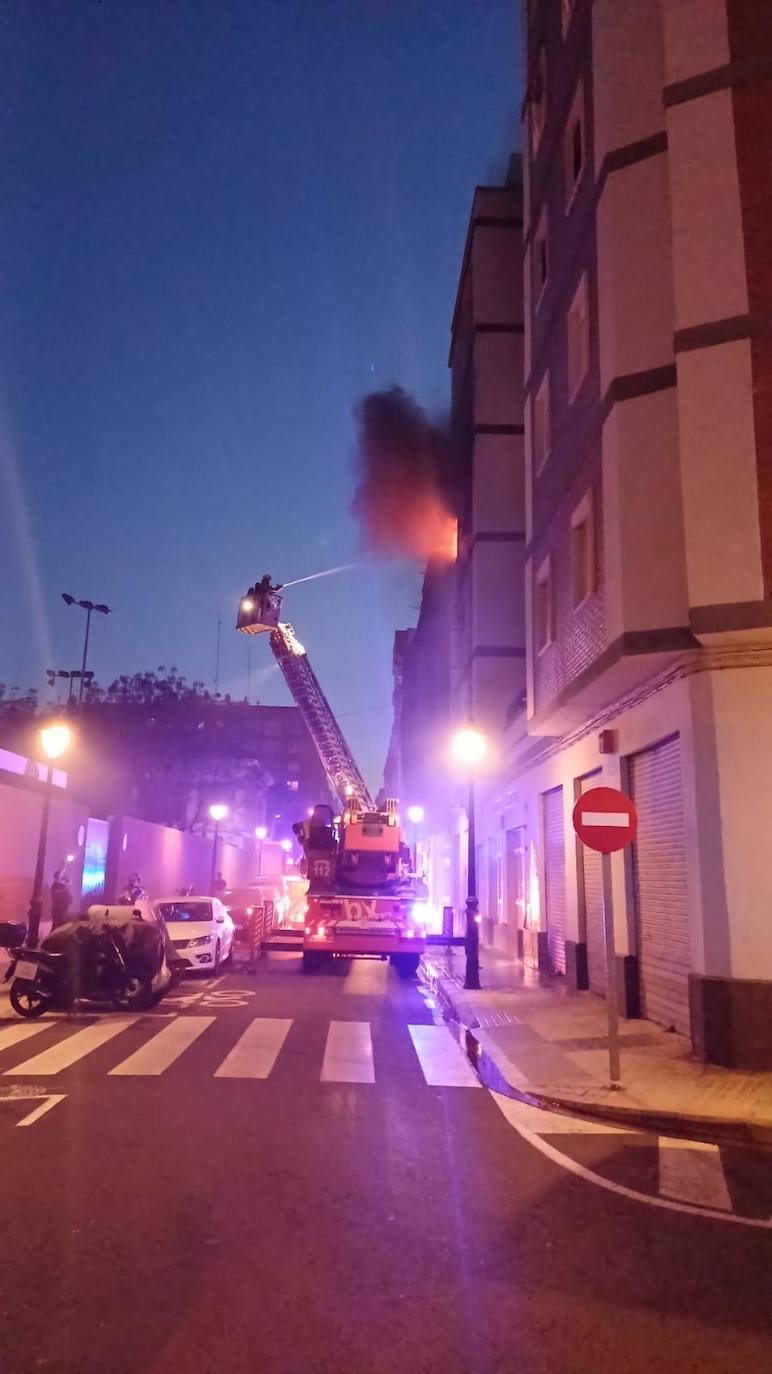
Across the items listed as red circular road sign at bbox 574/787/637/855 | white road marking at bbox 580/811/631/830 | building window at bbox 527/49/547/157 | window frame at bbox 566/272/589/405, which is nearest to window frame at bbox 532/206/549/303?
building window at bbox 527/49/547/157

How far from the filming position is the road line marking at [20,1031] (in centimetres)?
1074

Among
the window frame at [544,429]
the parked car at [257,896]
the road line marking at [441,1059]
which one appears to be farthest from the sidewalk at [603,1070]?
the parked car at [257,896]

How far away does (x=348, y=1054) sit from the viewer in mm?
10266

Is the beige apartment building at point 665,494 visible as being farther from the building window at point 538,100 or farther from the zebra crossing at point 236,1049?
the zebra crossing at point 236,1049

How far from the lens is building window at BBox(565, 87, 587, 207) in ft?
49.1

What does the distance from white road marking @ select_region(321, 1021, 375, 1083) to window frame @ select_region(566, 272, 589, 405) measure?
971cm

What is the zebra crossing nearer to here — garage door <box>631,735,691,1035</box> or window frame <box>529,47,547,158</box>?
garage door <box>631,735,691,1035</box>

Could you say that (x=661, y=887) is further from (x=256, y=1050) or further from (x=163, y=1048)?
(x=163, y=1048)

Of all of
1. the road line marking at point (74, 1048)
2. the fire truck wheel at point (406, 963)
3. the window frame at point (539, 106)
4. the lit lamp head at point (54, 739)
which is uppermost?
the window frame at point (539, 106)

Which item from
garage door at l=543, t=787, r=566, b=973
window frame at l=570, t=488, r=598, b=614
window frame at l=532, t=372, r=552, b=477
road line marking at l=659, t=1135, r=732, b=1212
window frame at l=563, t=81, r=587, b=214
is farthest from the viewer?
garage door at l=543, t=787, r=566, b=973

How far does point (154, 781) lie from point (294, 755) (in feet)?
127

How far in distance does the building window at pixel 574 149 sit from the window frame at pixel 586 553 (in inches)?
209

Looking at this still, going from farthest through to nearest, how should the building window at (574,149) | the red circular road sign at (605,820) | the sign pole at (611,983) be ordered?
1. the building window at (574,149)
2. the red circular road sign at (605,820)
3. the sign pole at (611,983)

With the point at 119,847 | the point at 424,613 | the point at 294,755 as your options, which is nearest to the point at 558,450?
the point at 119,847
